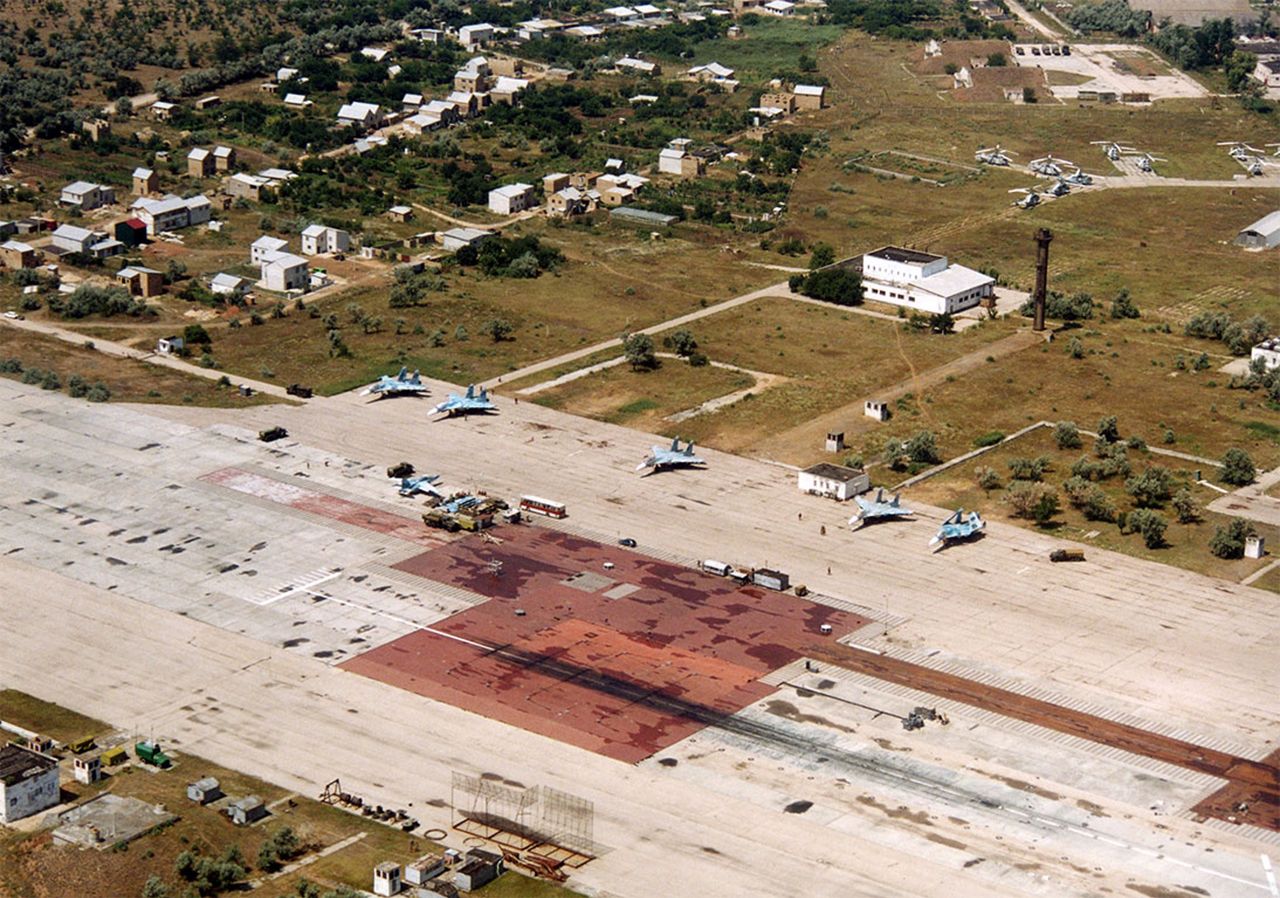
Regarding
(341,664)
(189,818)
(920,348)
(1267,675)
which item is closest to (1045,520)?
(1267,675)

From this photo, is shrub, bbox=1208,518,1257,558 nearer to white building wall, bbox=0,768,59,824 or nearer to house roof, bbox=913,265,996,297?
house roof, bbox=913,265,996,297

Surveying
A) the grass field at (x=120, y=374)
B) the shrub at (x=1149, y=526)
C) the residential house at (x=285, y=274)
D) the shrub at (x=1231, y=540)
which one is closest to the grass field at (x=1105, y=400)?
the shrub at (x=1149, y=526)

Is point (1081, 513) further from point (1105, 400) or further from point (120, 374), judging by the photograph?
point (120, 374)

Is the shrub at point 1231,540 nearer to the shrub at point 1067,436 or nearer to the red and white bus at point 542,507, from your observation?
the shrub at point 1067,436

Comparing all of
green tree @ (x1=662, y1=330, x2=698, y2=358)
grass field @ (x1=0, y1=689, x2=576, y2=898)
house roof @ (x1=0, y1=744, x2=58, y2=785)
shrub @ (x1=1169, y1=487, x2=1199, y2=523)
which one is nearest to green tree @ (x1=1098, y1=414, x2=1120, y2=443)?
shrub @ (x1=1169, y1=487, x2=1199, y2=523)

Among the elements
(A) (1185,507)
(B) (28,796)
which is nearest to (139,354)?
(B) (28,796)

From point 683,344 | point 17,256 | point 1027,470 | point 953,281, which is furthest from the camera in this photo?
point 17,256
